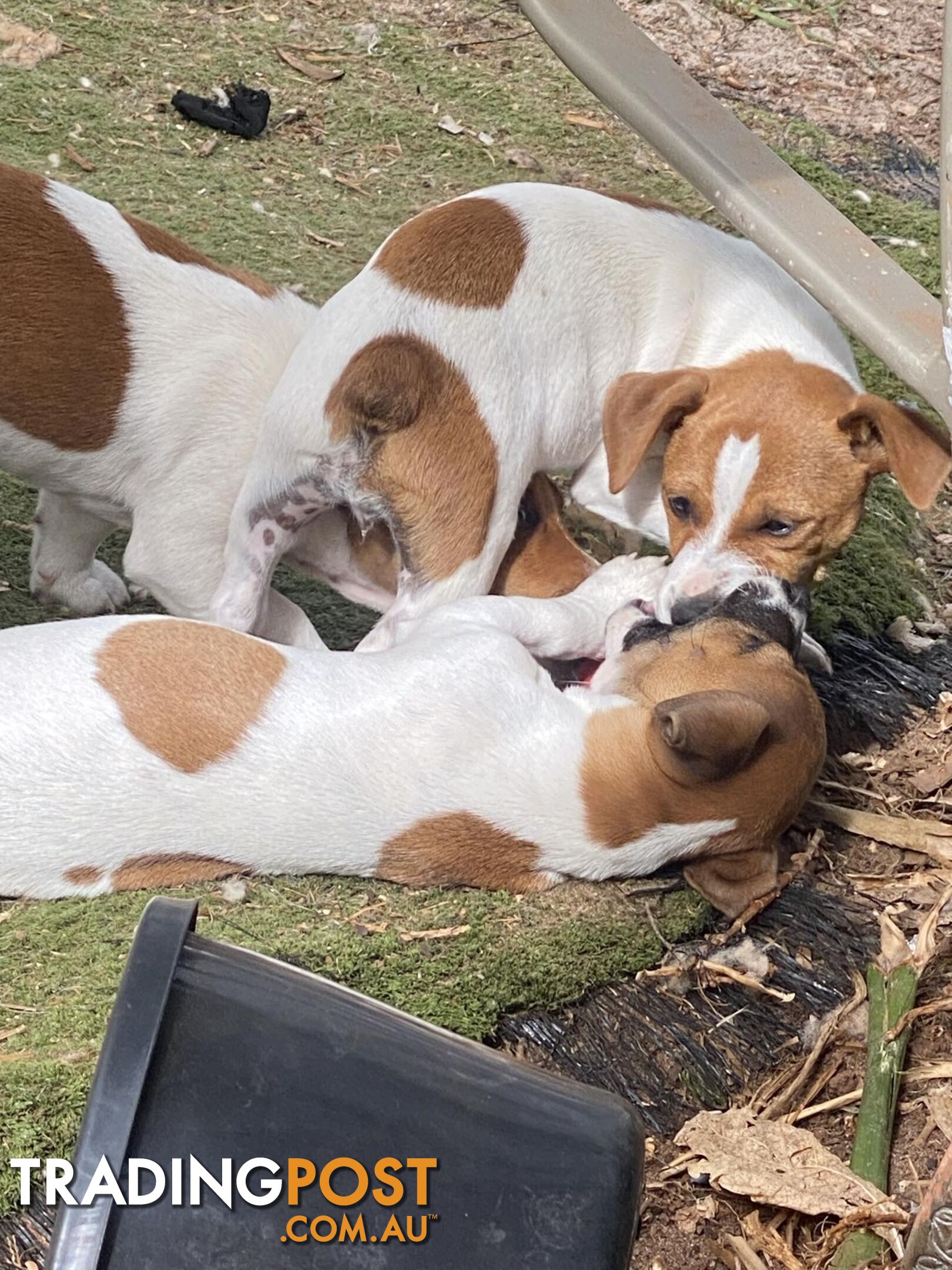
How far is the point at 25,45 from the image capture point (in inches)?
258

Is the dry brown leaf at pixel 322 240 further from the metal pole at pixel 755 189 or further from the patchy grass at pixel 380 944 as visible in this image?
the patchy grass at pixel 380 944

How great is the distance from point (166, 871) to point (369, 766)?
495 millimetres

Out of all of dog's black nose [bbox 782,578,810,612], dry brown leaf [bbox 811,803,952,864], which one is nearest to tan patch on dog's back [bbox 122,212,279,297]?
dog's black nose [bbox 782,578,810,612]

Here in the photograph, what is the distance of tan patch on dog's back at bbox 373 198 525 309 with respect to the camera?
406cm

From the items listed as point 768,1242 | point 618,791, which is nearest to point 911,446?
point 618,791

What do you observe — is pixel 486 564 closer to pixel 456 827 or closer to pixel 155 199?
pixel 456 827

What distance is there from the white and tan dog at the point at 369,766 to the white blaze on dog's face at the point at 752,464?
1.30 ft

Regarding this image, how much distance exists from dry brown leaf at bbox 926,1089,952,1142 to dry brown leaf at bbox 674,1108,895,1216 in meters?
0.23

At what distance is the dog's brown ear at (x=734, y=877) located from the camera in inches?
138

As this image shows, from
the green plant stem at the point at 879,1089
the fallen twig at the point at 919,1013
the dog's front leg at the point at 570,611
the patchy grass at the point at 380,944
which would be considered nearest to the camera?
the green plant stem at the point at 879,1089

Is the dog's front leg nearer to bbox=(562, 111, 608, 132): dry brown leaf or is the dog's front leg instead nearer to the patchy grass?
the patchy grass

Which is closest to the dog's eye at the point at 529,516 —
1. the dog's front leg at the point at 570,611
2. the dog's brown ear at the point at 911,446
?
the dog's front leg at the point at 570,611

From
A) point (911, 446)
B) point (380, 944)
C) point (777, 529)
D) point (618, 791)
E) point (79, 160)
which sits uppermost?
point (911, 446)

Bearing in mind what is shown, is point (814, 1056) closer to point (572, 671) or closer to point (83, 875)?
point (572, 671)
